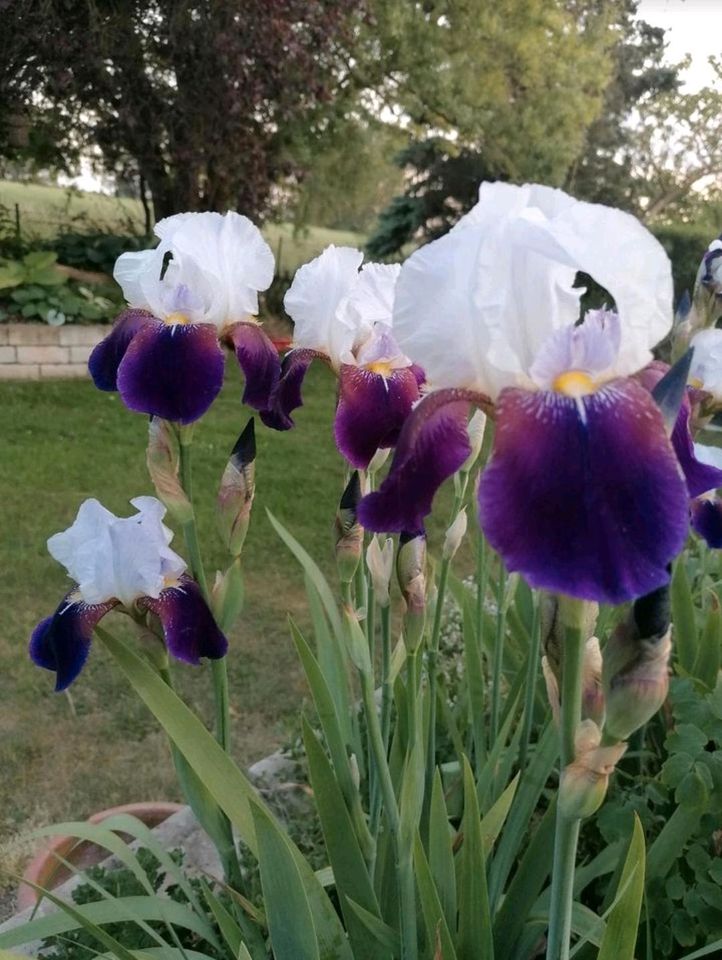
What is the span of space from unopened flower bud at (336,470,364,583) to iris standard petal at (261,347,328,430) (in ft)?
0.45

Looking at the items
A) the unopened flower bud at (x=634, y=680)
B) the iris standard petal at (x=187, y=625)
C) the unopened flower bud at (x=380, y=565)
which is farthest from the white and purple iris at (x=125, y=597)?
the unopened flower bud at (x=634, y=680)

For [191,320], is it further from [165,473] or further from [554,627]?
[554,627]

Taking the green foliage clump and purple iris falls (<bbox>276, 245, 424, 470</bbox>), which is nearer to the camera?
purple iris falls (<bbox>276, 245, 424, 470</bbox>)

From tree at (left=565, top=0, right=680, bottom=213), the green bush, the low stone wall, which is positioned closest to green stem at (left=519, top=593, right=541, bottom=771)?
the low stone wall

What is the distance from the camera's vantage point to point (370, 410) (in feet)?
3.85

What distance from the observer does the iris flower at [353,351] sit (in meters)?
1.17

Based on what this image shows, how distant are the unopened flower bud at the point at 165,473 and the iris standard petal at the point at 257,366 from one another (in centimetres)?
13

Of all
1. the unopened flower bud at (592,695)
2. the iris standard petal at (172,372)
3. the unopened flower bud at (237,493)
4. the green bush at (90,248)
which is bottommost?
the green bush at (90,248)

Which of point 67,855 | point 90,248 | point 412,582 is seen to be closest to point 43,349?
point 90,248

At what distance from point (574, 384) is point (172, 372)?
63cm

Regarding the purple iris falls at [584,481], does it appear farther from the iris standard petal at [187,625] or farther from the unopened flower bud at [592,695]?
the iris standard petal at [187,625]

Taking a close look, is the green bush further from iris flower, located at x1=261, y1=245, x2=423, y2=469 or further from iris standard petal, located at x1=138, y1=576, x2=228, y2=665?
iris standard petal, located at x1=138, y1=576, x2=228, y2=665

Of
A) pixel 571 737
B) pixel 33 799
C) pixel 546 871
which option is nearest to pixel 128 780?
pixel 33 799

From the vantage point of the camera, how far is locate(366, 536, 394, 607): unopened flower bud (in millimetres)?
1342
